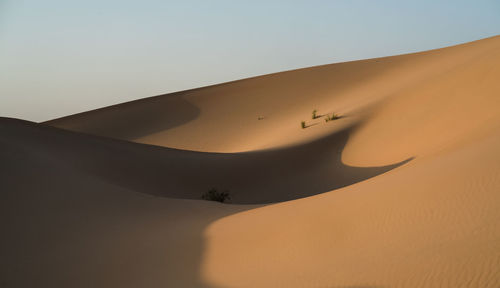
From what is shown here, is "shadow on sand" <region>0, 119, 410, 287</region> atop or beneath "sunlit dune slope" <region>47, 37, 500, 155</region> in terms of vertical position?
beneath

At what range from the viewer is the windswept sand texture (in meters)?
4.55

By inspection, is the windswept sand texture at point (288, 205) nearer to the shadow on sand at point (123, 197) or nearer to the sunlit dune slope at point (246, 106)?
the shadow on sand at point (123, 197)

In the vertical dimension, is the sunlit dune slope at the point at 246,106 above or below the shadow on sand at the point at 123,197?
above

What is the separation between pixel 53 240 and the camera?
714 centimetres

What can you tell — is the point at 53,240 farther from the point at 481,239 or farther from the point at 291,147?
the point at 291,147

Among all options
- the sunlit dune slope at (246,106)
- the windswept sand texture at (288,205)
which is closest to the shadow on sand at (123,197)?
the windswept sand texture at (288,205)

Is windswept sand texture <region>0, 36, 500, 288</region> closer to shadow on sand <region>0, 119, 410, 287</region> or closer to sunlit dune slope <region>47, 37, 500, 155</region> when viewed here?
shadow on sand <region>0, 119, 410, 287</region>

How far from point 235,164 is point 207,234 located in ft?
35.8

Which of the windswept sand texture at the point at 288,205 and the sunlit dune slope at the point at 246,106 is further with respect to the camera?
the sunlit dune slope at the point at 246,106

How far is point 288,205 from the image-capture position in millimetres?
7621

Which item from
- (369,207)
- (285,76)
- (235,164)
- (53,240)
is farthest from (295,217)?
(285,76)

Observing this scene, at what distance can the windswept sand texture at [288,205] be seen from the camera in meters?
4.55

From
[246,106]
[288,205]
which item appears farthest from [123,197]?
[246,106]

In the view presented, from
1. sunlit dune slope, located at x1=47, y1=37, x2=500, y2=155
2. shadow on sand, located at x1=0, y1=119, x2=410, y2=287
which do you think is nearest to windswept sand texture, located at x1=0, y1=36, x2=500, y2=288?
shadow on sand, located at x1=0, y1=119, x2=410, y2=287
